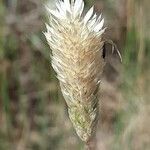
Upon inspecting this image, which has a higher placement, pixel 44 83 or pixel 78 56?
pixel 78 56

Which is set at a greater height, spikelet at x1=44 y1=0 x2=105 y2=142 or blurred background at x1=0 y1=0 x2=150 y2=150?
spikelet at x1=44 y1=0 x2=105 y2=142

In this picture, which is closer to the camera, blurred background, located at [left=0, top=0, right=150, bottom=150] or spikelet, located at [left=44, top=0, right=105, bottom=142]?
spikelet, located at [left=44, top=0, right=105, bottom=142]

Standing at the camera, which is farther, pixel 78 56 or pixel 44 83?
pixel 44 83

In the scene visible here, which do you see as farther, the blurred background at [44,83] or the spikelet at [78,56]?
the blurred background at [44,83]

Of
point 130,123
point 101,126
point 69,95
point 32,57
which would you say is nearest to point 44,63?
point 32,57

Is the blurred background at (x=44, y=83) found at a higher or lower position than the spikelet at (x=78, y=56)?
lower
